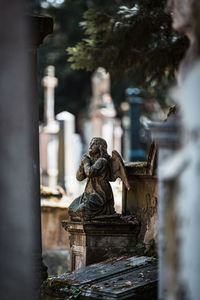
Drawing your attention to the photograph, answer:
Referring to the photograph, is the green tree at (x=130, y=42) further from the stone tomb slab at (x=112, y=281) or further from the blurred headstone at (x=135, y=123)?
the blurred headstone at (x=135, y=123)

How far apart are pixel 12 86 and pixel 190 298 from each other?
8.07ft

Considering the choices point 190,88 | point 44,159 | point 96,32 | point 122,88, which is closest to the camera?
point 190,88

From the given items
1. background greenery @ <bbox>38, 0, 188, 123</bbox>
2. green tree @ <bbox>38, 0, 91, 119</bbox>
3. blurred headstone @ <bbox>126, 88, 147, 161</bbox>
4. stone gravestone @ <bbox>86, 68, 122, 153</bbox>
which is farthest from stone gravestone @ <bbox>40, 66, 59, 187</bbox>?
background greenery @ <bbox>38, 0, 188, 123</bbox>

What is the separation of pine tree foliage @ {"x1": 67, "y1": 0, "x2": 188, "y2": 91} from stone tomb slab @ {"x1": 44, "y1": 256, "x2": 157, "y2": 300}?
6.06 metres

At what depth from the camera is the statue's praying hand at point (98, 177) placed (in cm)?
1044

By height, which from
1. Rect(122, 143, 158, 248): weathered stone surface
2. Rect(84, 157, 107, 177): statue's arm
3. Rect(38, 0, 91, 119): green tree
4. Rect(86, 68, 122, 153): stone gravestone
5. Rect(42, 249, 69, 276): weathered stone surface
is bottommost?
Rect(42, 249, 69, 276): weathered stone surface

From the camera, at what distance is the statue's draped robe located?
10391 millimetres

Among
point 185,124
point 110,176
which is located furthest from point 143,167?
point 185,124

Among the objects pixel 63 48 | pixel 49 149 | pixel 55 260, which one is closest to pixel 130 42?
pixel 55 260

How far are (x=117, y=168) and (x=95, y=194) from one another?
510 mm

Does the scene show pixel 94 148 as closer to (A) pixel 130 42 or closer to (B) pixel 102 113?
(A) pixel 130 42

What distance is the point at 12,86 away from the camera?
6371 mm

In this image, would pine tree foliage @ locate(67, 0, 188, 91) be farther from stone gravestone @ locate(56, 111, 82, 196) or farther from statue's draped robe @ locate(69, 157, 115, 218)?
stone gravestone @ locate(56, 111, 82, 196)

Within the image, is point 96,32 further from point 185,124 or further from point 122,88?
point 122,88
